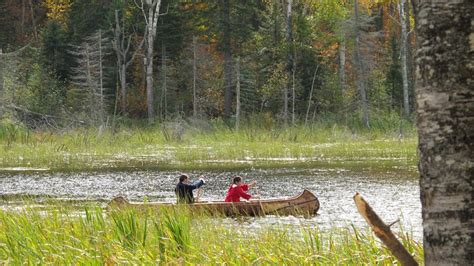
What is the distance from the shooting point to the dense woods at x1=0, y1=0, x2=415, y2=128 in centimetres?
4575

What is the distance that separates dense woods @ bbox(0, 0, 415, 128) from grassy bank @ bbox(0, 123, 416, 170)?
395 centimetres

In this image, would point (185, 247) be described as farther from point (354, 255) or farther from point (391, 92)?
point (391, 92)

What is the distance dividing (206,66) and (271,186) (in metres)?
28.2

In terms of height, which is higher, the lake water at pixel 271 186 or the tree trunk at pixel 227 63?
the tree trunk at pixel 227 63

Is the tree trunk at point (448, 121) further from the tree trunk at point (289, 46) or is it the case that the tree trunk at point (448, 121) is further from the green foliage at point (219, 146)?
the tree trunk at point (289, 46)

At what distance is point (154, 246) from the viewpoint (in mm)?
8344

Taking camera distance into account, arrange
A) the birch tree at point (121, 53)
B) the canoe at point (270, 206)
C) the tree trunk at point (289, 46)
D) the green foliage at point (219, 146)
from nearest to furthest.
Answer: the canoe at point (270, 206) → the green foliage at point (219, 146) → the tree trunk at point (289, 46) → the birch tree at point (121, 53)

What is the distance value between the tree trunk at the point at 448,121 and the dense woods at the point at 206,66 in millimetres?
39174

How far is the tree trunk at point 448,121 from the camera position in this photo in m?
3.62

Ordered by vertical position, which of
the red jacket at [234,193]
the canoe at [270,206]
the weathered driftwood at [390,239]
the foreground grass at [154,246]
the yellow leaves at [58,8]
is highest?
the yellow leaves at [58,8]

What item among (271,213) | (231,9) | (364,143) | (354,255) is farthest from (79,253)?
(231,9)

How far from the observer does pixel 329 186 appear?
24.4 m

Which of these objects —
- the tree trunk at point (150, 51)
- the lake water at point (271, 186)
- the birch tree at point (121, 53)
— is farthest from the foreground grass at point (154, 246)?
the birch tree at point (121, 53)

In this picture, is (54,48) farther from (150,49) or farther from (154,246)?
(154,246)
